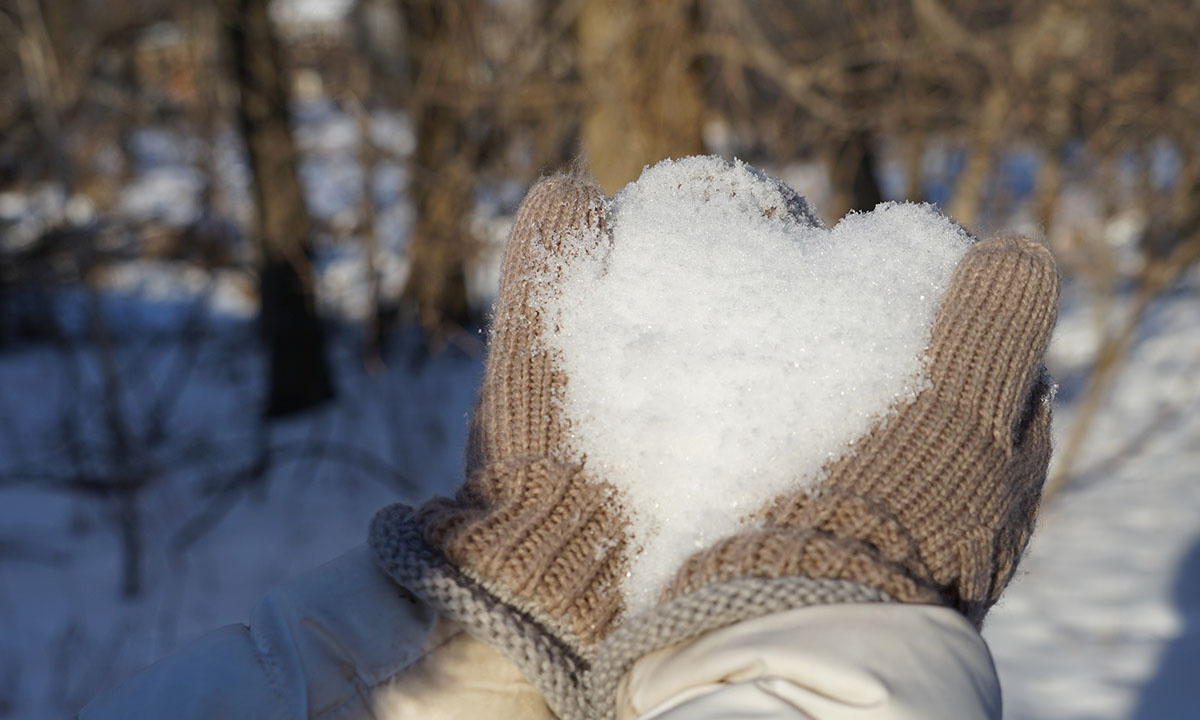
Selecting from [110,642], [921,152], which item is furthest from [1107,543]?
[110,642]

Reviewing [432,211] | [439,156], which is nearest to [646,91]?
[432,211]

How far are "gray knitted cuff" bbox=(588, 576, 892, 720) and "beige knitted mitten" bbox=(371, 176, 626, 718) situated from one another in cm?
10

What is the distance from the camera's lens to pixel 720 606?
871 mm

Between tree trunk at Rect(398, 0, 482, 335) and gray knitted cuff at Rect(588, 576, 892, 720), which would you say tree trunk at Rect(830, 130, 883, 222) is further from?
gray knitted cuff at Rect(588, 576, 892, 720)

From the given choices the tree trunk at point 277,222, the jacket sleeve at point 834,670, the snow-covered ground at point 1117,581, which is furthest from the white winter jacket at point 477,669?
the tree trunk at point 277,222

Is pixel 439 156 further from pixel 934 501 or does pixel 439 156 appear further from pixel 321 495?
pixel 934 501

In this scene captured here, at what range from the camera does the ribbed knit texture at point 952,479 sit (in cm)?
92

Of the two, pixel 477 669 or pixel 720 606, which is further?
pixel 477 669

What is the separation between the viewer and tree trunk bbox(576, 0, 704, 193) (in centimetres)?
328

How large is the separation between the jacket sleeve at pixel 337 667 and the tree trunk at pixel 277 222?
4.88 metres

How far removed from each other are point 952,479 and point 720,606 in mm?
313

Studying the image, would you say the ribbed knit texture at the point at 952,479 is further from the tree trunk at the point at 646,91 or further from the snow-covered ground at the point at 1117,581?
the tree trunk at the point at 646,91

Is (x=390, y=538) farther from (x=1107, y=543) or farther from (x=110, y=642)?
(x=1107, y=543)

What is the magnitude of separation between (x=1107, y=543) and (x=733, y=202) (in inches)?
130
